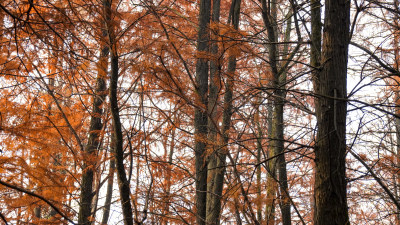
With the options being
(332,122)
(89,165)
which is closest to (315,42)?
(332,122)

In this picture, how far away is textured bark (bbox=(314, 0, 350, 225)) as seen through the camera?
2.93 meters

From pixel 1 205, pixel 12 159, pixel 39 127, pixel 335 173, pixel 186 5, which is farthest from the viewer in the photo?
pixel 186 5

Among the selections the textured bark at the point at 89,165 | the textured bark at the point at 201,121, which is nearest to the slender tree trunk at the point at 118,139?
the textured bark at the point at 201,121

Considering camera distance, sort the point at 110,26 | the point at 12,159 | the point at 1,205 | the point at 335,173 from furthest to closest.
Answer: the point at 1,205
the point at 12,159
the point at 110,26
the point at 335,173

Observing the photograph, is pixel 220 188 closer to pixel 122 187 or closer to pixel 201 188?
pixel 201 188

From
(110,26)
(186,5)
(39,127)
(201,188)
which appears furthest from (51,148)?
(186,5)

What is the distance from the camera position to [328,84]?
314 cm

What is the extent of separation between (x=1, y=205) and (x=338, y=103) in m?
5.95

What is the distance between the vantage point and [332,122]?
3.10m

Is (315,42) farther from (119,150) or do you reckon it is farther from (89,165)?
(89,165)

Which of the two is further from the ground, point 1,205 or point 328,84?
point 328,84

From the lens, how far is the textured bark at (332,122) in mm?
2930

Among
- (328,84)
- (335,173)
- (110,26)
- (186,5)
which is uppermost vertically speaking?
(186,5)

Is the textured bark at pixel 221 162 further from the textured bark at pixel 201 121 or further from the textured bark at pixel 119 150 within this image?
the textured bark at pixel 119 150
